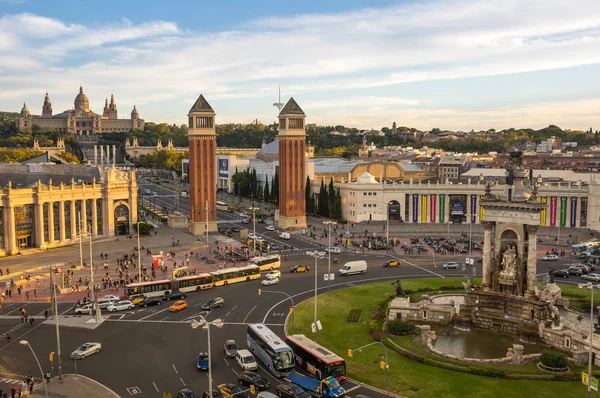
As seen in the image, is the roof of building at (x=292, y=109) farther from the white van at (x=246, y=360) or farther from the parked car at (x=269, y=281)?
the white van at (x=246, y=360)

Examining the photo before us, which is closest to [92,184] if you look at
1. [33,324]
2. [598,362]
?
[33,324]

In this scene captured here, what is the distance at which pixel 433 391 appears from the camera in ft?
121

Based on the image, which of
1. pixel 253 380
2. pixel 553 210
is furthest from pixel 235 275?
pixel 553 210

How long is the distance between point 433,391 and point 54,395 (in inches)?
980

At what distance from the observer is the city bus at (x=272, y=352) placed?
39812 millimetres

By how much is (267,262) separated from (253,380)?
3801cm

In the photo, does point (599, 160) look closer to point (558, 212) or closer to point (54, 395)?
point (558, 212)

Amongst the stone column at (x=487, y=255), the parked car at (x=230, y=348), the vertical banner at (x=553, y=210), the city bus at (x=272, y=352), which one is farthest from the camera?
the vertical banner at (x=553, y=210)

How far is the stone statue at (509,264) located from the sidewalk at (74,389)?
34.5 meters

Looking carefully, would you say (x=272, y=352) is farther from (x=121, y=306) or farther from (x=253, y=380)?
(x=121, y=306)

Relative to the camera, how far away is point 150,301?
60.0 metres

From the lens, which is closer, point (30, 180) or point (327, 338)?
point (327, 338)

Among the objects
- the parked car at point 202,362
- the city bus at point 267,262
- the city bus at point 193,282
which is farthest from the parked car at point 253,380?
the city bus at point 267,262

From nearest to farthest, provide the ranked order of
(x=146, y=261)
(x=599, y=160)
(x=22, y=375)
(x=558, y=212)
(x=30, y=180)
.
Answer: (x=22, y=375) < (x=146, y=261) < (x=30, y=180) < (x=558, y=212) < (x=599, y=160)
